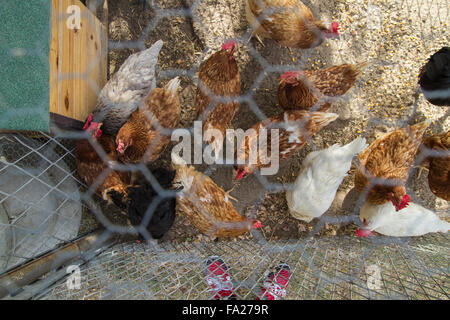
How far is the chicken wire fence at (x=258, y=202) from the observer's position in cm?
107

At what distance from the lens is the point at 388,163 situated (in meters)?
1.29

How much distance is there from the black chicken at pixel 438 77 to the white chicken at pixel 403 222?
574mm

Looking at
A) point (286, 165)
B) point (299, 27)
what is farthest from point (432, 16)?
point (286, 165)

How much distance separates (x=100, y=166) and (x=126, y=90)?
36cm

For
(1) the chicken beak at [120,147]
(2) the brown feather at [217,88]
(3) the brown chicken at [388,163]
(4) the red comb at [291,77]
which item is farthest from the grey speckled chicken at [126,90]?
(3) the brown chicken at [388,163]

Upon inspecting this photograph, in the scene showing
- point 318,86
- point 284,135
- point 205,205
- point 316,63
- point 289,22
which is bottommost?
point 205,205

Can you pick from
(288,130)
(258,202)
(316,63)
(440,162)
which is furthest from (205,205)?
(440,162)

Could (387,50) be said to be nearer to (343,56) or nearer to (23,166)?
(343,56)

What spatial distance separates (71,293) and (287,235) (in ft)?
3.64

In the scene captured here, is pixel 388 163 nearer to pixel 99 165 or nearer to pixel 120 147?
pixel 120 147

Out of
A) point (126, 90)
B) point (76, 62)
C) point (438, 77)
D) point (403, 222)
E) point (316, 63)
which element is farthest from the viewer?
point (316, 63)

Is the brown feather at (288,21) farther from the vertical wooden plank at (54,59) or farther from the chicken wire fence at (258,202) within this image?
the vertical wooden plank at (54,59)

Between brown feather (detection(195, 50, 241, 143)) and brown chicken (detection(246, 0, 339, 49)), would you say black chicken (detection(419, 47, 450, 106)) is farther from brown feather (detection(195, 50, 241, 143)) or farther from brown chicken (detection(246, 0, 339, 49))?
brown feather (detection(195, 50, 241, 143))

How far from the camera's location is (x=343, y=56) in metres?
1.58
